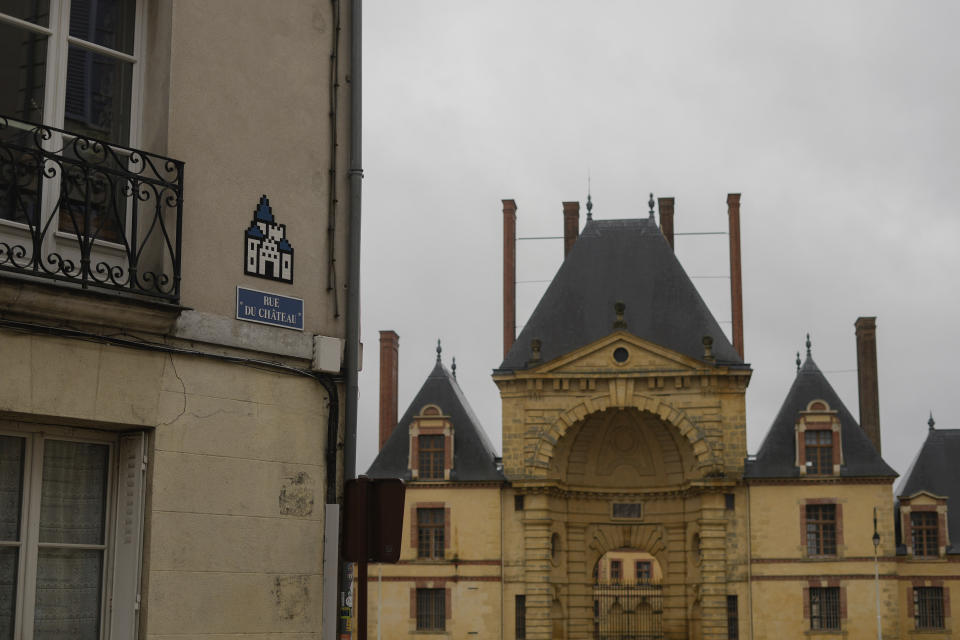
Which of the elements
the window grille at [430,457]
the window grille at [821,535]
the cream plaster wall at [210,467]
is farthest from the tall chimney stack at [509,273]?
the cream plaster wall at [210,467]

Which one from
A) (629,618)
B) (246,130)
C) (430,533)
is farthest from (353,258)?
(629,618)

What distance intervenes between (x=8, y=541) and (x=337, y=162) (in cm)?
273

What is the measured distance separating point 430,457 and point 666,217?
13.1 m

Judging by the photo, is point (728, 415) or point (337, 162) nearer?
point (337, 162)

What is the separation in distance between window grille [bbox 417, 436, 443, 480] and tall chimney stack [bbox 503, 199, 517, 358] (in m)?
4.72

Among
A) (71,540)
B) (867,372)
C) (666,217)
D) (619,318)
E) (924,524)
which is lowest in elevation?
(71,540)

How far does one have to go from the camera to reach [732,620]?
34625mm

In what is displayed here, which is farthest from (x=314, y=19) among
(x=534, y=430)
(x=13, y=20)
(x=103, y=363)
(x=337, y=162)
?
(x=534, y=430)

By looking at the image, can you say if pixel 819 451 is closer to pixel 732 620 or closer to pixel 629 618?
pixel 732 620

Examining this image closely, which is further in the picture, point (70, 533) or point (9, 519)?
point (70, 533)

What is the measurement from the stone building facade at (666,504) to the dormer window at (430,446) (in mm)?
70

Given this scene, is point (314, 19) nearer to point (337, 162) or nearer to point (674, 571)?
point (337, 162)

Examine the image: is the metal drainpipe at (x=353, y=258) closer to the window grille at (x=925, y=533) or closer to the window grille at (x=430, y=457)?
the window grille at (x=430, y=457)

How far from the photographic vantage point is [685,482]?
120ft
